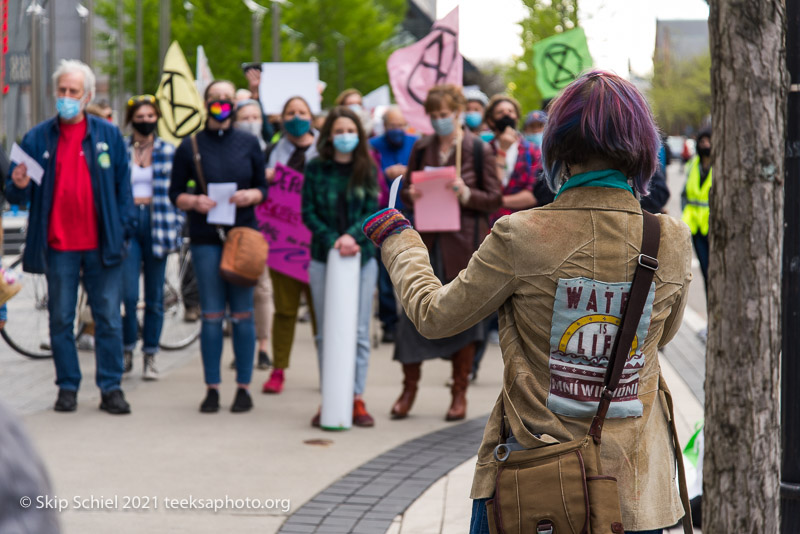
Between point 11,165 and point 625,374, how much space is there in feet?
17.2

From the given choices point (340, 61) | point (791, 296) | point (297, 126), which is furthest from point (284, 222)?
point (340, 61)

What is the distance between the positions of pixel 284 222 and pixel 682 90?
10497 cm

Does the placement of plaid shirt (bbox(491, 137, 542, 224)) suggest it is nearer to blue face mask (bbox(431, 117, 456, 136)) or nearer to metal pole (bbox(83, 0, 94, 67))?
blue face mask (bbox(431, 117, 456, 136))

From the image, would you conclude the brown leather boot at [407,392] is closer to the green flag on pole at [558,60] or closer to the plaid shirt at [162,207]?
the plaid shirt at [162,207]

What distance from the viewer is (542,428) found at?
2.52m

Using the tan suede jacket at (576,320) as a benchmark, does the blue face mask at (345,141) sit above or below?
above

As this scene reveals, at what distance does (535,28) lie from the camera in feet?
119

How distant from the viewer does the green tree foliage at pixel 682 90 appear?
Answer: 10281 centimetres

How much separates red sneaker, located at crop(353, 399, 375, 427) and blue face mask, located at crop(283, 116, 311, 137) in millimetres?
2247

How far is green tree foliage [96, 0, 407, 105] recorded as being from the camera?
3944 centimetres

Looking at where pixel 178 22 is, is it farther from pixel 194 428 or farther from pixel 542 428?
pixel 542 428

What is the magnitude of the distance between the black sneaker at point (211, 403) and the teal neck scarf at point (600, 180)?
5085mm

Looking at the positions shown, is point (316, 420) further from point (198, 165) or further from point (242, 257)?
point (198, 165)

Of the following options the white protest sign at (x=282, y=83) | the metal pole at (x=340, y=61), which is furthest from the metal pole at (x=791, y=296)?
the metal pole at (x=340, y=61)
